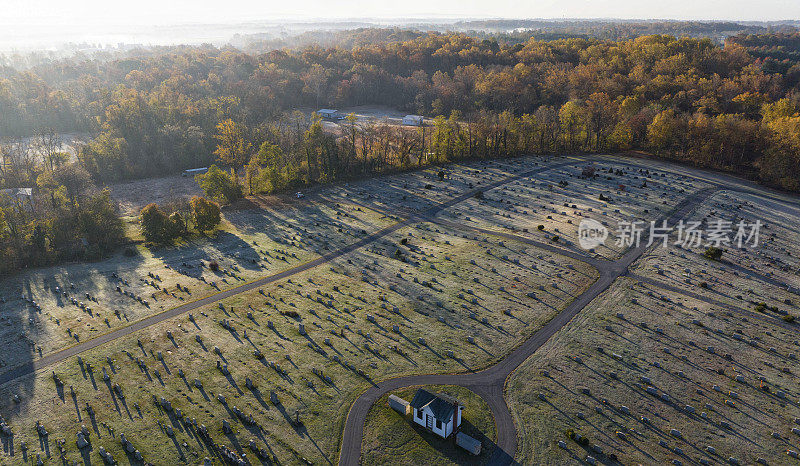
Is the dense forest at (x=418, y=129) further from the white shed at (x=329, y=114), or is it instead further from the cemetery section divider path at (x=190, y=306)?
the cemetery section divider path at (x=190, y=306)

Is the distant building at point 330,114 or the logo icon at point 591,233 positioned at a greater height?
the distant building at point 330,114

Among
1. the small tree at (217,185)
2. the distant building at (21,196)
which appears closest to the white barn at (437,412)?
the small tree at (217,185)

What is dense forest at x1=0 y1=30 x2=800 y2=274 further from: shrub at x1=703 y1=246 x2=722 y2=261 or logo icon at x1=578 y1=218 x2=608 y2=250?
shrub at x1=703 y1=246 x2=722 y2=261

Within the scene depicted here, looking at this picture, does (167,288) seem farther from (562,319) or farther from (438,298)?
(562,319)

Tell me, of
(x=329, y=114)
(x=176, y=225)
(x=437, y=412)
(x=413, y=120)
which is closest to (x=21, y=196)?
(x=176, y=225)

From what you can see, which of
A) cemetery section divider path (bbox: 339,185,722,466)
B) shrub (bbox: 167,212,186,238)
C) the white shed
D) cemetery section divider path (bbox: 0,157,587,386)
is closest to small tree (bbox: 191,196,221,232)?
shrub (bbox: 167,212,186,238)

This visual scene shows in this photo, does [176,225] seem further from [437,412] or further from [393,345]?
[437,412]

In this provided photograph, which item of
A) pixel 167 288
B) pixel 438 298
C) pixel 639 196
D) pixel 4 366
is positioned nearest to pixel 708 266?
pixel 639 196
